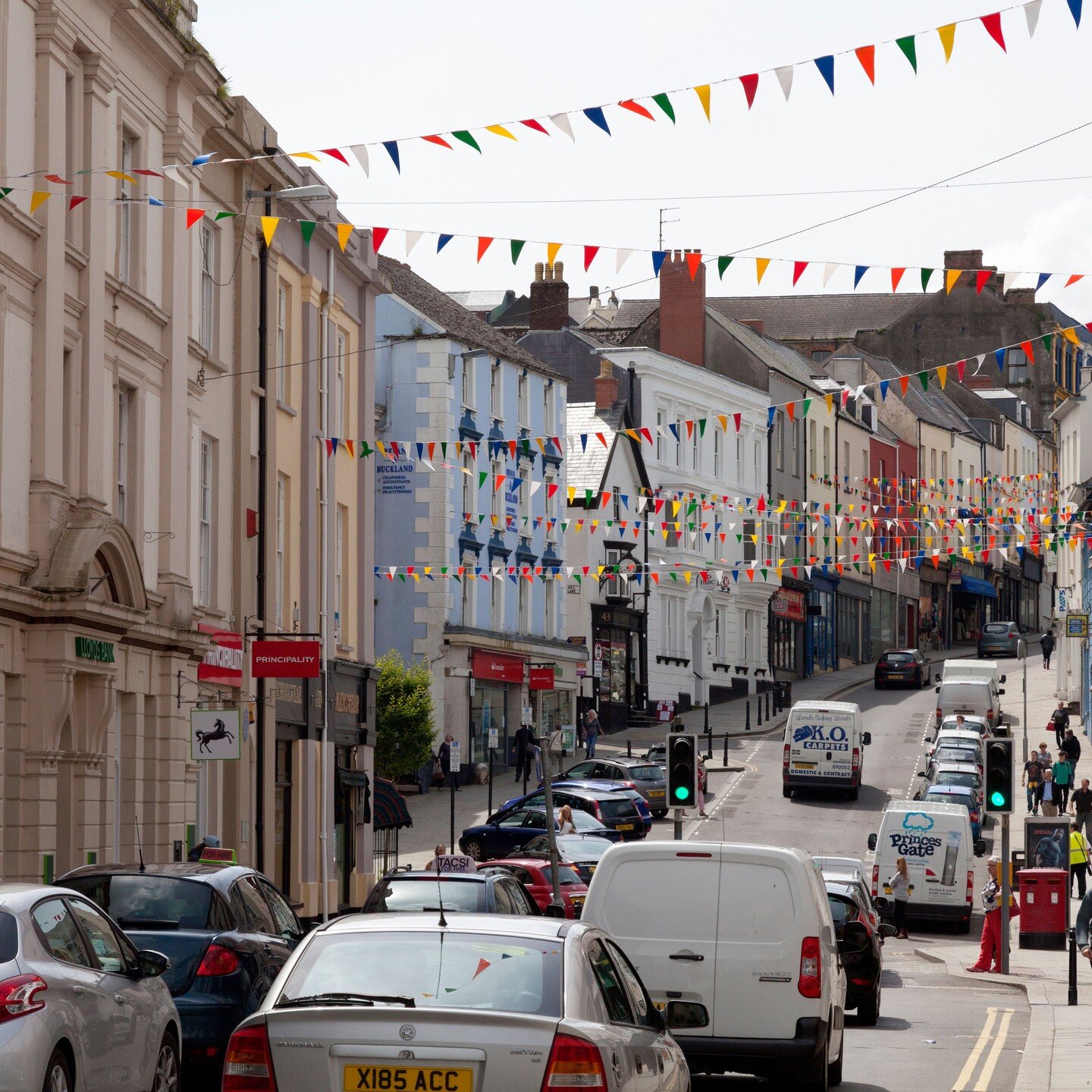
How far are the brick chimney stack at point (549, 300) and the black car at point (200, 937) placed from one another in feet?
203

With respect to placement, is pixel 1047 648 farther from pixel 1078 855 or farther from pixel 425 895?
pixel 425 895

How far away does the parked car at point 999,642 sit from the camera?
84438 mm

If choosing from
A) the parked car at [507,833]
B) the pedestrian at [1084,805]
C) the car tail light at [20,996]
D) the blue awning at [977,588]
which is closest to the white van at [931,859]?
the parked car at [507,833]

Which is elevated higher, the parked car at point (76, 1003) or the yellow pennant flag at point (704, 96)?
the yellow pennant flag at point (704, 96)

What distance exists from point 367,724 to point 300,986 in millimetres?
28127

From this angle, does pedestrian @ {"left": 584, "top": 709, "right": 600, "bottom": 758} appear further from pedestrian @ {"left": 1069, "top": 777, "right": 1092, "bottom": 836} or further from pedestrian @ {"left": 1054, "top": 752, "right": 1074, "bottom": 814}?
pedestrian @ {"left": 1069, "top": 777, "right": 1092, "bottom": 836}

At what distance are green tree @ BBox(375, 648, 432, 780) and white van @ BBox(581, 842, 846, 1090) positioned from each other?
31537mm

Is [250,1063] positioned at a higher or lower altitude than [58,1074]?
higher

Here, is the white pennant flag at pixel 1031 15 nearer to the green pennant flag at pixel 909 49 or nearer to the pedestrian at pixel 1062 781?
the green pennant flag at pixel 909 49

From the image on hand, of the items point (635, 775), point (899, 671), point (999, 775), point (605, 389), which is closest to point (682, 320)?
point (605, 389)

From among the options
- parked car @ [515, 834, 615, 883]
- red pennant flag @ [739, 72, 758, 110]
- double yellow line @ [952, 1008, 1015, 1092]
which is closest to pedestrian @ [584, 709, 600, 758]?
parked car @ [515, 834, 615, 883]

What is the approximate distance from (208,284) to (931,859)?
47.7ft

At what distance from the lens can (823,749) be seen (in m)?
48.1

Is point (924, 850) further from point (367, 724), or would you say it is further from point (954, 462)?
point (954, 462)
